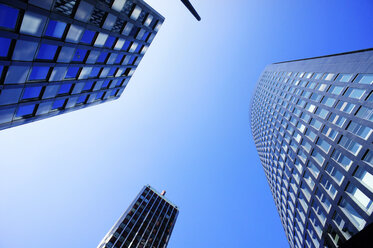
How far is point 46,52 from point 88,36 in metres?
4.36

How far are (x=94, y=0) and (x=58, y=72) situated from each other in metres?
7.39

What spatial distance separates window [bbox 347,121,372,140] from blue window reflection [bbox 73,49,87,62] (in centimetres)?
2904

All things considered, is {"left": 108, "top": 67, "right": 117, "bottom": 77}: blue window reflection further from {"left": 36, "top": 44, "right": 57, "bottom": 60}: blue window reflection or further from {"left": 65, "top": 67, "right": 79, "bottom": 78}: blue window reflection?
{"left": 36, "top": 44, "right": 57, "bottom": 60}: blue window reflection

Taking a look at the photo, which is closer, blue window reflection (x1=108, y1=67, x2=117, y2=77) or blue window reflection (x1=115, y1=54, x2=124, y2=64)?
blue window reflection (x1=115, y1=54, x2=124, y2=64)

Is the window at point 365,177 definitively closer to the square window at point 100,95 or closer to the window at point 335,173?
the window at point 335,173

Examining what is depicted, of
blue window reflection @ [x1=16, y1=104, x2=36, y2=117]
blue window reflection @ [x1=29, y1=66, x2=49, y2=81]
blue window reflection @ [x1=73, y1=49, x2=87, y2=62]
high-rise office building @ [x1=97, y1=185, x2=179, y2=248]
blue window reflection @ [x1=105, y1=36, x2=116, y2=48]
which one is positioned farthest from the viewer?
high-rise office building @ [x1=97, y1=185, x2=179, y2=248]

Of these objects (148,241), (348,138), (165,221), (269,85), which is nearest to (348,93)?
(348,138)

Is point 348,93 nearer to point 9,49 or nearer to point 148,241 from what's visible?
point 9,49

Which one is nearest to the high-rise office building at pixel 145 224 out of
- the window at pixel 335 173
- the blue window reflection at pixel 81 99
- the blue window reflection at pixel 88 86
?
the blue window reflection at pixel 81 99

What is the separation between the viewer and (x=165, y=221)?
72.2 m

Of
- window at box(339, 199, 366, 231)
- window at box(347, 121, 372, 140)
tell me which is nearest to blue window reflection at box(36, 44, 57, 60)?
window at box(347, 121, 372, 140)

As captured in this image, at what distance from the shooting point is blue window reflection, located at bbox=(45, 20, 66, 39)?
50.7 ft

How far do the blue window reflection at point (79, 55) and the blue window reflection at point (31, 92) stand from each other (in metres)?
4.27

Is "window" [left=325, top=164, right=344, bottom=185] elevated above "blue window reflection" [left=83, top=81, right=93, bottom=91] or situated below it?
above
